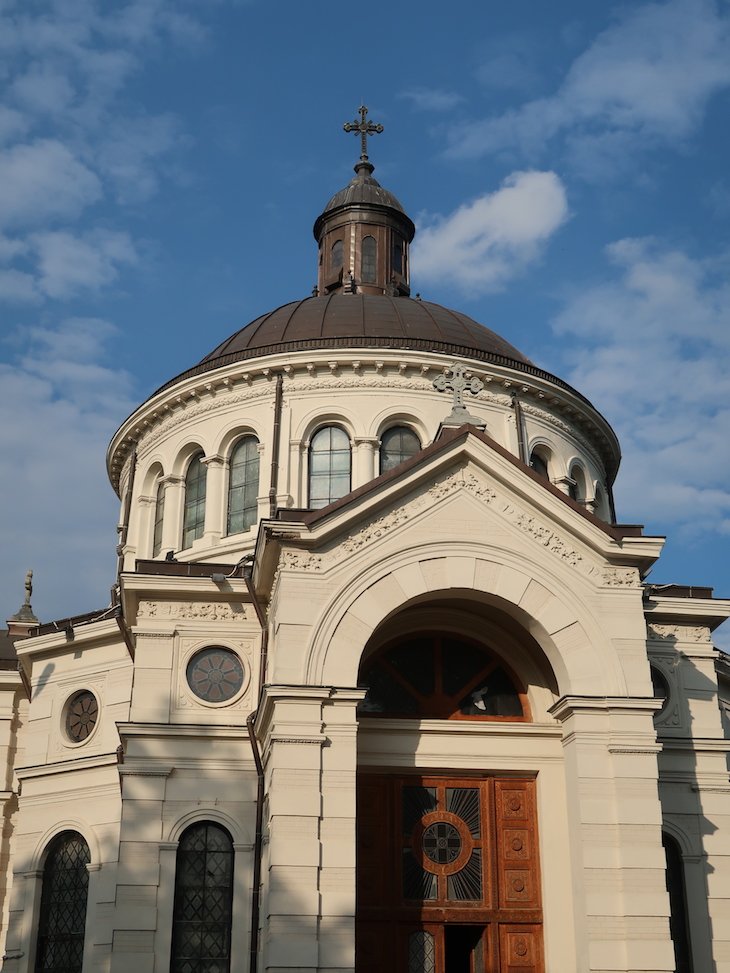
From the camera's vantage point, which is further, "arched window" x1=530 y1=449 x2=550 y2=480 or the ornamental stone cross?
"arched window" x1=530 y1=449 x2=550 y2=480

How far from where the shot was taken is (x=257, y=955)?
21219 millimetres

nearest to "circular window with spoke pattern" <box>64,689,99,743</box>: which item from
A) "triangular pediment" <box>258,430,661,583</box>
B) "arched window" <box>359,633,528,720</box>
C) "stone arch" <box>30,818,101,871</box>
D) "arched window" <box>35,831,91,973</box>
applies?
"stone arch" <box>30,818,101,871</box>

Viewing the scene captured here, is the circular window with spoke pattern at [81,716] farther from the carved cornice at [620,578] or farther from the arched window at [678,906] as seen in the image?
the arched window at [678,906]

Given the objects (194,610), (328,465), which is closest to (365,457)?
(328,465)

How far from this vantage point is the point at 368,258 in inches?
1518

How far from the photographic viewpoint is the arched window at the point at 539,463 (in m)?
30.9

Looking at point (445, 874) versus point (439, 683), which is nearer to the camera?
point (445, 874)

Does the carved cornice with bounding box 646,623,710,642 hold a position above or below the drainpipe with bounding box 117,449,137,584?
below

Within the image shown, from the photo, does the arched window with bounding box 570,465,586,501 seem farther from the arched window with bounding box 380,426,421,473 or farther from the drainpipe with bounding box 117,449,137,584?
the drainpipe with bounding box 117,449,137,584

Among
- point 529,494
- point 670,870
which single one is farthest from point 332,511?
point 670,870

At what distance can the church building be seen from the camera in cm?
1962

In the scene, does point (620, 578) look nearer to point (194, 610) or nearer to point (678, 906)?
point (678, 906)

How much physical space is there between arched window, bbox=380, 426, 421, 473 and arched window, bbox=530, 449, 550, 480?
3.09 meters

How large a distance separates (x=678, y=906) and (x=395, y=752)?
21.7ft
